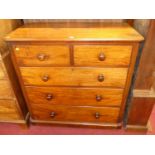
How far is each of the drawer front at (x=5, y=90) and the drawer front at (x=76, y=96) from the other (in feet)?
0.50

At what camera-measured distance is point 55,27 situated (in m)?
1.28

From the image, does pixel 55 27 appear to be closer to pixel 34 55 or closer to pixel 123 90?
pixel 34 55

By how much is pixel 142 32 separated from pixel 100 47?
0.33 m

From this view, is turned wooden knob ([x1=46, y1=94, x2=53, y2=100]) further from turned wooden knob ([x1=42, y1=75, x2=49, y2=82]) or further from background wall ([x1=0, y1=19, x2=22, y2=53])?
background wall ([x1=0, y1=19, x2=22, y2=53])

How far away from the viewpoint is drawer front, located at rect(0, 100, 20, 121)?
57.6 inches

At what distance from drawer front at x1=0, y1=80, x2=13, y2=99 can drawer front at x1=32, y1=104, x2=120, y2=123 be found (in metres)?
0.27

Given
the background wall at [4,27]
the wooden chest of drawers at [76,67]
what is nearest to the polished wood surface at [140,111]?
the wooden chest of drawers at [76,67]

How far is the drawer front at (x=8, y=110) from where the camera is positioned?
146cm

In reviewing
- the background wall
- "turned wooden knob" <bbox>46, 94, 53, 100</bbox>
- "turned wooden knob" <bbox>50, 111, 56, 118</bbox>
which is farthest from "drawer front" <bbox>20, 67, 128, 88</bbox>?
"turned wooden knob" <bbox>50, 111, 56, 118</bbox>

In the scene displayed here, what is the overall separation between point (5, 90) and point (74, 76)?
0.62m

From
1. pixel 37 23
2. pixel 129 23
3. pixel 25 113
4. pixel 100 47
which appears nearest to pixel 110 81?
pixel 100 47

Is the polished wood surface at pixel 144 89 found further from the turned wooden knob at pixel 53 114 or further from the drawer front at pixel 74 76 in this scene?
the turned wooden knob at pixel 53 114

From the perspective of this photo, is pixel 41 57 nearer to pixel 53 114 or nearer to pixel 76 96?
pixel 76 96
